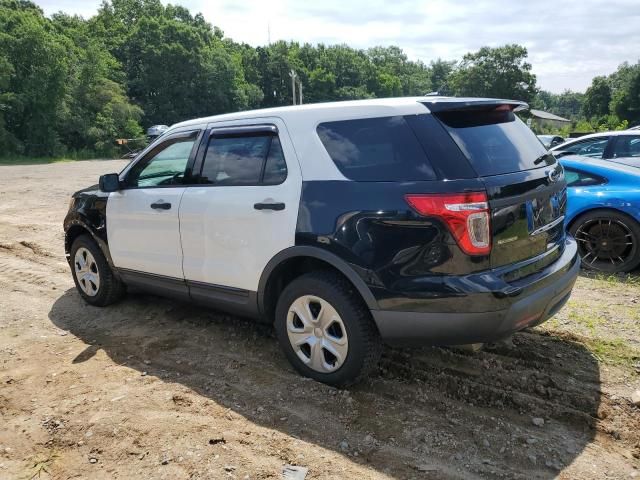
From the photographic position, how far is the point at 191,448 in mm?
2867

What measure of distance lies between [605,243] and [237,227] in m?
4.45

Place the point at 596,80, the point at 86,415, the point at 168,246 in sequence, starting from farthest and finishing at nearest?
the point at 596,80
the point at 168,246
the point at 86,415

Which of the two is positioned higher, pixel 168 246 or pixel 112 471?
pixel 168 246

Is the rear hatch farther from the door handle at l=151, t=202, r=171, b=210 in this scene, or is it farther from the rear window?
the door handle at l=151, t=202, r=171, b=210

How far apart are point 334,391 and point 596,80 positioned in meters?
96.7

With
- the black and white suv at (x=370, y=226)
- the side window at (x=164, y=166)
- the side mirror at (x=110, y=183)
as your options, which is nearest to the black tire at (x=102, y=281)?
the side mirror at (x=110, y=183)

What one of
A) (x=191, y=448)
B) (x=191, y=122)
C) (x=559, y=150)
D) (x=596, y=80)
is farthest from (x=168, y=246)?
(x=596, y=80)

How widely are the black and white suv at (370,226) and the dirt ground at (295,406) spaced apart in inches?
15.1

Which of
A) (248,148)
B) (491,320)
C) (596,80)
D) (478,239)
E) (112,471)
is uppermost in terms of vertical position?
(596,80)

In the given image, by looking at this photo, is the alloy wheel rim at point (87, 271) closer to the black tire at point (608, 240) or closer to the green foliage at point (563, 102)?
the black tire at point (608, 240)

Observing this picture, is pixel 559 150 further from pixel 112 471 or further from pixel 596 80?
pixel 596 80

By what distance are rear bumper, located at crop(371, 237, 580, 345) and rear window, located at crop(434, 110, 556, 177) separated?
688mm

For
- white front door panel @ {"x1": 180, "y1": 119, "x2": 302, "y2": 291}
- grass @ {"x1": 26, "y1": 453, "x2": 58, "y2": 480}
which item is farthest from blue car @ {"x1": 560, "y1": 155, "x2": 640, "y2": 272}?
grass @ {"x1": 26, "y1": 453, "x2": 58, "y2": 480}

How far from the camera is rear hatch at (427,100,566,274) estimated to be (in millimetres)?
2906
